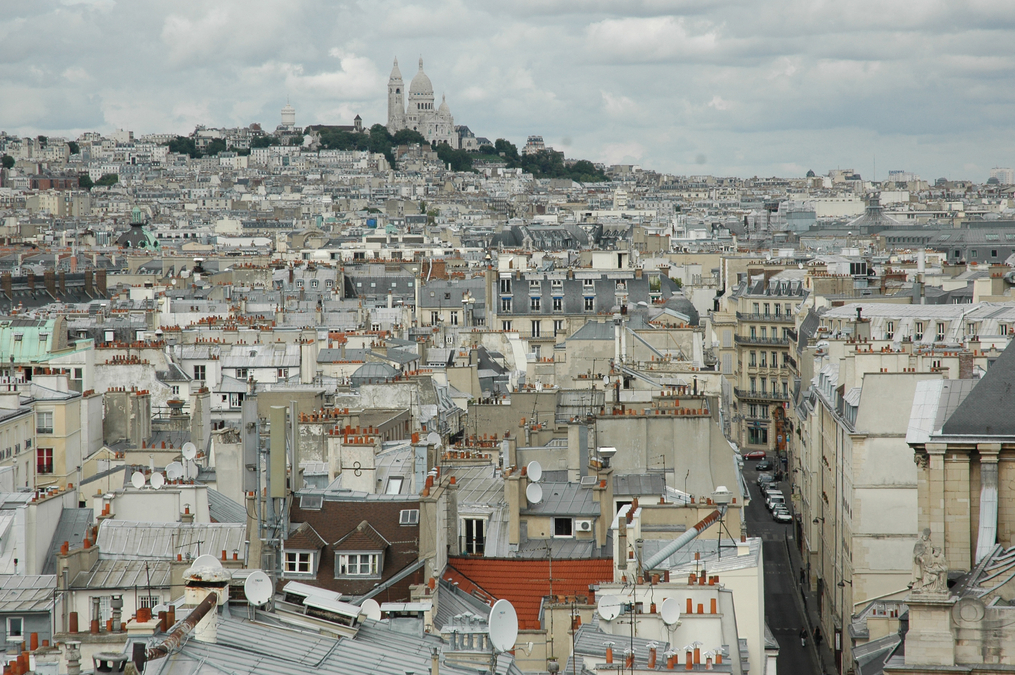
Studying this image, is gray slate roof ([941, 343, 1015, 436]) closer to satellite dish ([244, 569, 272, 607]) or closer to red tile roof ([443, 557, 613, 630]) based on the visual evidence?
red tile roof ([443, 557, 613, 630])

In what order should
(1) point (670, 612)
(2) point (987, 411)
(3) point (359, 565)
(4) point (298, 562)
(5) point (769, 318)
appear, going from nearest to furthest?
1. (1) point (670, 612)
2. (2) point (987, 411)
3. (4) point (298, 562)
4. (3) point (359, 565)
5. (5) point (769, 318)

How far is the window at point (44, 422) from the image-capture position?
1388 inches

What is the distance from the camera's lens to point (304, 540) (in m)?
22.0

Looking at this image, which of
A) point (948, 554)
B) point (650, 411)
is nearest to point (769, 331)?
point (650, 411)

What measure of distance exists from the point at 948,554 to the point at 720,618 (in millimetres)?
2543

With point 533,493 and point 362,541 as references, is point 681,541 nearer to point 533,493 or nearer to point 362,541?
point 533,493

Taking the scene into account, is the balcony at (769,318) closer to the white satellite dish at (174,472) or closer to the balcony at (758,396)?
the balcony at (758,396)

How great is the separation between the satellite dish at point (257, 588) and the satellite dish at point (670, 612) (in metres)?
4.63

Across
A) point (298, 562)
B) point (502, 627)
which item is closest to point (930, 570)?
point (502, 627)

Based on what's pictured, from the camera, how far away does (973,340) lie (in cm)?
3897

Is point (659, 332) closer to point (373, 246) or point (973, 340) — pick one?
point (973, 340)

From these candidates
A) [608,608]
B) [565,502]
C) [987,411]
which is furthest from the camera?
[565,502]

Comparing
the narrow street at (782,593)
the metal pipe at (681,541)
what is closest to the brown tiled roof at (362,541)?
the metal pipe at (681,541)

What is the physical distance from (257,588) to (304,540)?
6.99 metres
